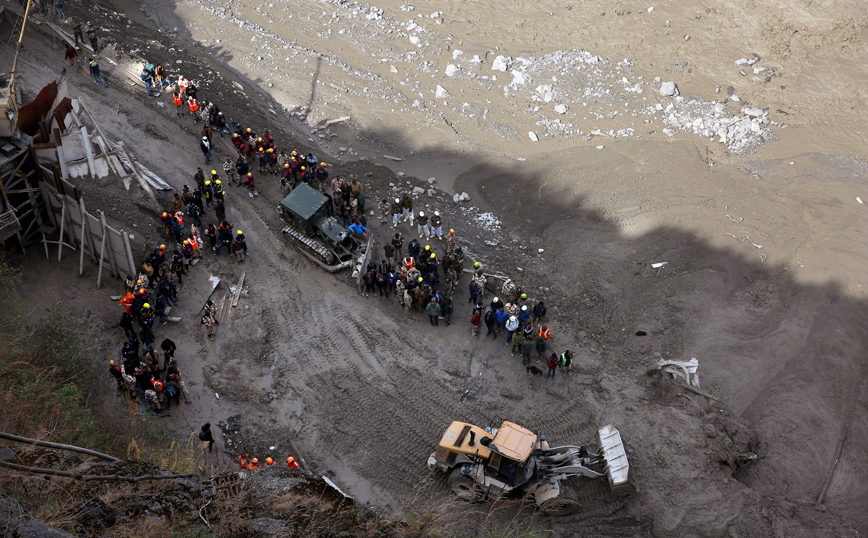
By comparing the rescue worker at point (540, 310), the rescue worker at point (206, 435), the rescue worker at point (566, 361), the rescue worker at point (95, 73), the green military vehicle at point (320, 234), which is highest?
the rescue worker at point (95, 73)

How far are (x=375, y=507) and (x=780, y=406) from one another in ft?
35.7

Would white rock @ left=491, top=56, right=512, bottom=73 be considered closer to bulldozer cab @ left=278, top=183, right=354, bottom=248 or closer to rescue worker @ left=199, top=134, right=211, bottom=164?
bulldozer cab @ left=278, top=183, right=354, bottom=248

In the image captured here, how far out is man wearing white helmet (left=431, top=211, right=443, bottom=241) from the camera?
71.4 ft

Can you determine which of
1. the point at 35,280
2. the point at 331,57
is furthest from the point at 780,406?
the point at 331,57

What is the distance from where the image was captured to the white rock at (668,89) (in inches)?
1142

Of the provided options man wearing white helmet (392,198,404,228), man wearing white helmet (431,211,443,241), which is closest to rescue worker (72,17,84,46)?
man wearing white helmet (392,198,404,228)

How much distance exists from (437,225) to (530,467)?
31.6 ft

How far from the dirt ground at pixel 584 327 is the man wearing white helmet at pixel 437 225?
381 millimetres

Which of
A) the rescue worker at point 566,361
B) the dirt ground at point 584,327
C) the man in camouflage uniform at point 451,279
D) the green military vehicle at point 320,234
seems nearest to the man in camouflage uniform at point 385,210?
the dirt ground at point 584,327

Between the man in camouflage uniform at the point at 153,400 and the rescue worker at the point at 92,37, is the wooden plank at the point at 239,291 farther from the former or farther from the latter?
the rescue worker at the point at 92,37

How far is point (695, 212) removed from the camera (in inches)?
923

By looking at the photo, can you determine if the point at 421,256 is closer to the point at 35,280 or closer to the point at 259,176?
the point at 259,176

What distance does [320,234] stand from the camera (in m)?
20.9

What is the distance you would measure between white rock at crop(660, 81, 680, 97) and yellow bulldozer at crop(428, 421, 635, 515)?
61.7 feet
